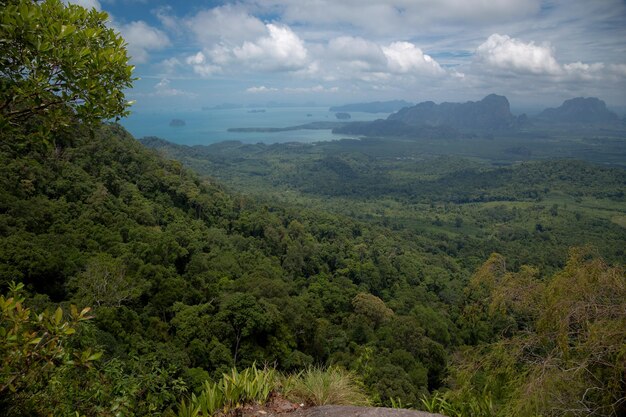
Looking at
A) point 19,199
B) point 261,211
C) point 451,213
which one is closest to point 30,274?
point 19,199

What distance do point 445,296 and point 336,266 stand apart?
414 inches

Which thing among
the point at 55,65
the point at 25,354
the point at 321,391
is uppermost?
the point at 55,65

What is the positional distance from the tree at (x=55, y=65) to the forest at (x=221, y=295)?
1 cm

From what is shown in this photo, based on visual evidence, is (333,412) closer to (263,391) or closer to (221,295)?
(263,391)

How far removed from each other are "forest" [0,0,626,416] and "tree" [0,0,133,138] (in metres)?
0.01

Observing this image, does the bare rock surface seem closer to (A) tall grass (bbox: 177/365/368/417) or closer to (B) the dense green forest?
(A) tall grass (bbox: 177/365/368/417)

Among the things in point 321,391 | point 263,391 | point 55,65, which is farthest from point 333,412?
point 55,65

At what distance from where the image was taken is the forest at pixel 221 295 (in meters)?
2.33

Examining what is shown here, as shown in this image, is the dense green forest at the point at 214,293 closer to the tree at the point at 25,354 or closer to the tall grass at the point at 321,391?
the tree at the point at 25,354

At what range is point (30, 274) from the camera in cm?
1295

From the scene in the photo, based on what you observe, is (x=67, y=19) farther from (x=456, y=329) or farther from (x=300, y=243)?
(x=300, y=243)

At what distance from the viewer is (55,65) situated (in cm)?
224

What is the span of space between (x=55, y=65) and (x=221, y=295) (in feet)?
51.7

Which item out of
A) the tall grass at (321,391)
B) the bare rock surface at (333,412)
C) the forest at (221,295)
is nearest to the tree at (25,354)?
the forest at (221,295)
